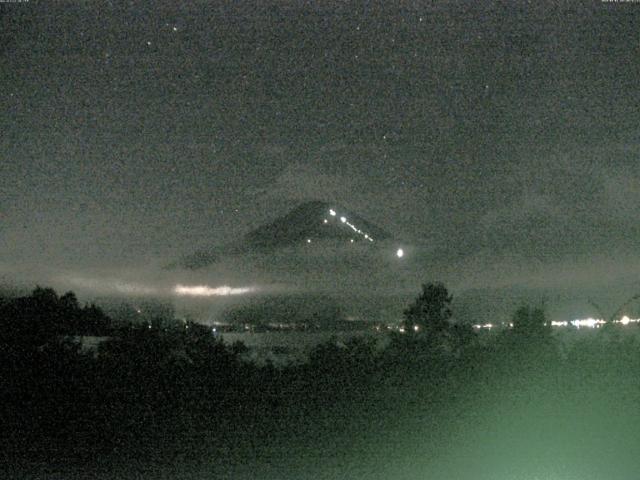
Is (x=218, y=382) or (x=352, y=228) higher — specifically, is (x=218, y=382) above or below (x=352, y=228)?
below

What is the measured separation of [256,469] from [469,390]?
2.81 m

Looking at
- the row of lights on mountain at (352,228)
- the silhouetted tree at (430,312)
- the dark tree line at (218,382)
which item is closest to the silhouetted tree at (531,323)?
the dark tree line at (218,382)

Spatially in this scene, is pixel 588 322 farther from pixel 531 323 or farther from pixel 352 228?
pixel 352 228

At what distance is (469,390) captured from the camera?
31.9 ft

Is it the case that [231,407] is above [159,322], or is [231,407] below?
below

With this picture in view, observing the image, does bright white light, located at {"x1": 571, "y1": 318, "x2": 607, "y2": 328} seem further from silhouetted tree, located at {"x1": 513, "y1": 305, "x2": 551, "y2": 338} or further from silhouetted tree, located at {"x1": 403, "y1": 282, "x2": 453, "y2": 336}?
silhouetted tree, located at {"x1": 403, "y1": 282, "x2": 453, "y2": 336}

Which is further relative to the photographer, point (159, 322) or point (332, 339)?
point (159, 322)

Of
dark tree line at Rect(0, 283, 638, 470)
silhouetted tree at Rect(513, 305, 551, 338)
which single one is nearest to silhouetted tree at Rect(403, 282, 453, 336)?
dark tree line at Rect(0, 283, 638, 470)

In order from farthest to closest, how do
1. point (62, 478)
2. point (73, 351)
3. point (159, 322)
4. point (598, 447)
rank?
1. point (159, 322)
2. point (73, 351)
3. point (598, 447)
4. point (62, 478)

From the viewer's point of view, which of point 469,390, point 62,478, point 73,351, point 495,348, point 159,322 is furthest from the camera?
point 159,322

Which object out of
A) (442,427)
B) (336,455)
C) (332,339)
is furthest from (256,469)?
(332,339)

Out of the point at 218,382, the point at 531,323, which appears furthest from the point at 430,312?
the point at 218,382

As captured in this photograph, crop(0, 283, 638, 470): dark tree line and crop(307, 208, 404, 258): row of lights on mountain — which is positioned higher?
crop(307, 208, 404, 258): row of lights on mountain

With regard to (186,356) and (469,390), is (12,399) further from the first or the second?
(469,390)
